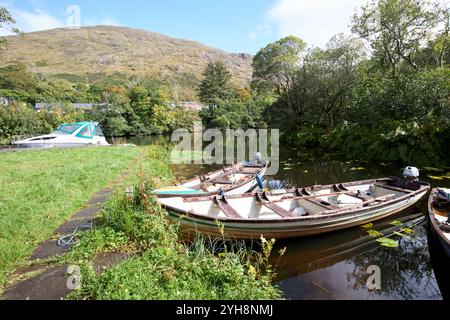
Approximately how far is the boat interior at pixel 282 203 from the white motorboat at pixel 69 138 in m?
18.2

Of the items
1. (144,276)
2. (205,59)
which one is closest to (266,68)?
(144,276)

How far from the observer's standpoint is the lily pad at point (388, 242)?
711 centimetres

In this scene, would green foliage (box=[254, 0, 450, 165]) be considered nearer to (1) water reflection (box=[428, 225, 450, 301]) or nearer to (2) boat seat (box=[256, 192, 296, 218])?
(1) water reflection (box=[428, 225, 450, 301])

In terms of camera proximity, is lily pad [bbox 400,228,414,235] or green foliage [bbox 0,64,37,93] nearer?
lily pad [bbox 400,228,414,235]

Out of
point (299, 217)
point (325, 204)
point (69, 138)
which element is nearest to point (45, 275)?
point (299, 217)

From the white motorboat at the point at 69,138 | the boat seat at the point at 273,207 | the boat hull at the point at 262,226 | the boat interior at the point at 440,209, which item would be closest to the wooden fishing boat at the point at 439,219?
the boat interior at the point at 440,209

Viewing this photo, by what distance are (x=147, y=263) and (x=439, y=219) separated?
747 centimetres

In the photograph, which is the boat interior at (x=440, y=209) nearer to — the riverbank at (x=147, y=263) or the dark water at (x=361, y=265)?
the dark water at (x=361, y=265)

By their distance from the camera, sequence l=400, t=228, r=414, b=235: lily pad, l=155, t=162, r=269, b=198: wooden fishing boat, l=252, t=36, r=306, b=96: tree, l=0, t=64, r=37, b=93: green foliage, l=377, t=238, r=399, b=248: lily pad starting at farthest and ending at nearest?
l=0, t=64, r=37, b=93: green foliage
l=252, t=36, r=306, b=96: tree
l=155, t=162, r=269, b=198: wooden fishing boat
l=400, t=228, r=414, b=235: lily pad
l=377, t=238, r=399, b=248: lily pad

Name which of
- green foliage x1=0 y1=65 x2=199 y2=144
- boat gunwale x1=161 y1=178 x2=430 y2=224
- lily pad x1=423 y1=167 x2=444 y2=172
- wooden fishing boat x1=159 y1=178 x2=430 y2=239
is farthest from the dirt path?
green foliage x1=0 y1=65 x2=199 y2=144

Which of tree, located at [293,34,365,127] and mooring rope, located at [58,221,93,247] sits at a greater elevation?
tree, located at [293,34,365,127]

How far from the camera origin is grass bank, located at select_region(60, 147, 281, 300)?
4.16 meters

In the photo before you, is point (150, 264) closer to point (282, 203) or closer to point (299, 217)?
point (299, 217)

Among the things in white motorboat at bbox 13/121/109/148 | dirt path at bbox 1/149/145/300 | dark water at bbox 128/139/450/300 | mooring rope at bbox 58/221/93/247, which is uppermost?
white motorboat at bbox 13/121/109/148
